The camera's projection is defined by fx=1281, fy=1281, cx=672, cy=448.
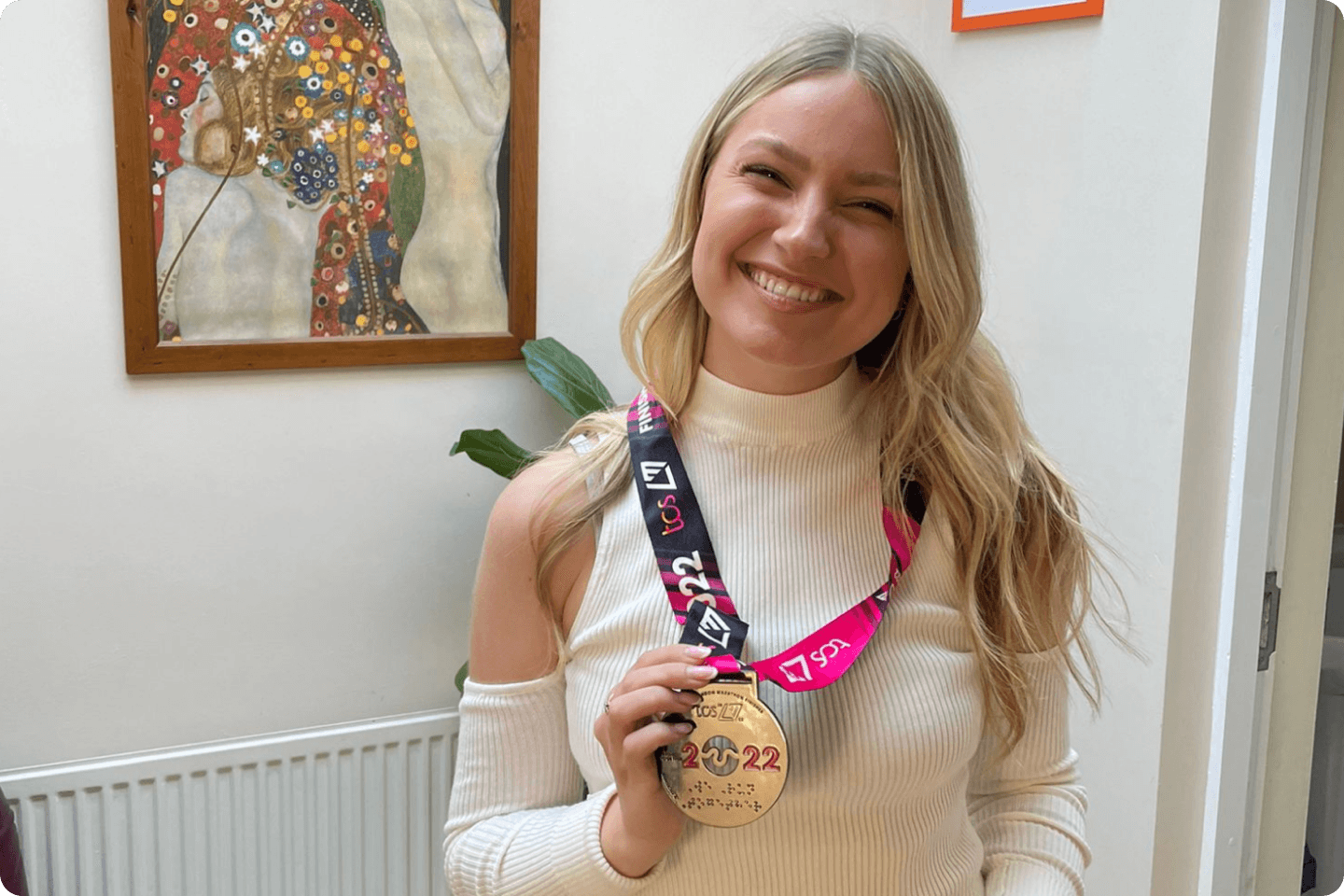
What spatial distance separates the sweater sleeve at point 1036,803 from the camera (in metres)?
1.28

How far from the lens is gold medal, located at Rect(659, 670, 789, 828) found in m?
1.05

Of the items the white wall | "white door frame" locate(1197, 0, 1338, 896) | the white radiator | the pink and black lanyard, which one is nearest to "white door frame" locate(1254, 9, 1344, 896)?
"white door frame" locate(1197, 0, 1338, 896)

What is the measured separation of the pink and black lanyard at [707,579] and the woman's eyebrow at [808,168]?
0.94ft

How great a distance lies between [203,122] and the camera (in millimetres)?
2160

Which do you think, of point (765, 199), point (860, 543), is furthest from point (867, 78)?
point (860, 543)

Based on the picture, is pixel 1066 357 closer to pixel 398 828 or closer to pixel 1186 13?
pixel 1186 13

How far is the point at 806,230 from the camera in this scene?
109cm

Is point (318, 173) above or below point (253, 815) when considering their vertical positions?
above

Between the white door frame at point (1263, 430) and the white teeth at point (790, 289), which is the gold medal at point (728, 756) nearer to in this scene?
the white teeth at point (790, 289)

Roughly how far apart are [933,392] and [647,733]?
0.45m

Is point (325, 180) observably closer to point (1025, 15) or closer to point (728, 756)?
point (1025, 15)

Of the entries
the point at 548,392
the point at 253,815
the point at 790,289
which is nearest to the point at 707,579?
the point at 790,289

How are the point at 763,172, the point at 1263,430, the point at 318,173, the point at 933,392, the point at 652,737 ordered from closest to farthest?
the point at 652,737 < the point at 763,172 < the point at 933,392 < the point at 1263,430 < the point at 318,173

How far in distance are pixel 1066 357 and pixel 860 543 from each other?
123 cm
